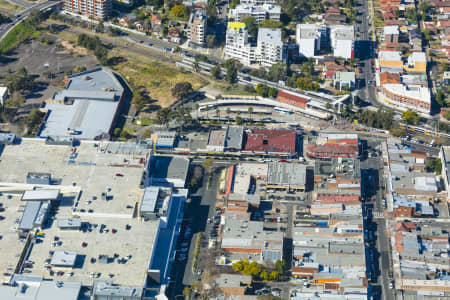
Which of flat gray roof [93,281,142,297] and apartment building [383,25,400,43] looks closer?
flat gray roof [93,281,142,297]

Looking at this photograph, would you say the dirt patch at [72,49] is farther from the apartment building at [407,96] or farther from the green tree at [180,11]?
the apartment building at [407,96]

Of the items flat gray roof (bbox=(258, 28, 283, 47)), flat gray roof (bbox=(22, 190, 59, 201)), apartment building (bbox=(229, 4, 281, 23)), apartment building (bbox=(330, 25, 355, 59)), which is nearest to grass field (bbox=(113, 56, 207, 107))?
A: flat gray roof (bbox=(258, 28, 283, 47))

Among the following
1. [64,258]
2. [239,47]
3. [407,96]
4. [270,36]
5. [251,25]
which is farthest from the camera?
[251,25]

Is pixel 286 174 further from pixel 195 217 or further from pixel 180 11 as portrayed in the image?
pixel 180 11

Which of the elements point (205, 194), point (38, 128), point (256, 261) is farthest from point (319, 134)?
point (38, 128)

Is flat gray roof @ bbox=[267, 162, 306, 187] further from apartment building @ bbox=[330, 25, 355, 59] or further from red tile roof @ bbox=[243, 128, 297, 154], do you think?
apartment building @ bbox=[330, 25, 355, 59]

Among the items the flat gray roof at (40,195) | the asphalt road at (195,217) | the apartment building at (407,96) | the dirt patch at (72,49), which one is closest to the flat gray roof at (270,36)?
the apartment building at (407,96)

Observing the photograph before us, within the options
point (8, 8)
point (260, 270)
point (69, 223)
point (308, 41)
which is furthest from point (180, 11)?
point (260, 270)
